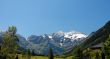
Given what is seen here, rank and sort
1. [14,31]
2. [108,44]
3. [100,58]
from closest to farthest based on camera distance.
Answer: [108,44], [14,31], [100,58]

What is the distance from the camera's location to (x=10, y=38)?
104 m

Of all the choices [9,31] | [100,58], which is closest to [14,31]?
[9,31]

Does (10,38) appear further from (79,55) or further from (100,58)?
(100,58)

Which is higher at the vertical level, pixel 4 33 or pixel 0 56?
pixel 4 33

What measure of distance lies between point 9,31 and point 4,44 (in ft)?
20.7

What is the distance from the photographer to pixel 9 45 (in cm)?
10400

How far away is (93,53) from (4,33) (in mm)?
66659

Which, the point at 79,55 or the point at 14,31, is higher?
the point at 14,31

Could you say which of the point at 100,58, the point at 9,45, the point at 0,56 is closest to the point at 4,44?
the point at 9,45

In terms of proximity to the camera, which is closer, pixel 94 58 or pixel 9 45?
pixel 9 45

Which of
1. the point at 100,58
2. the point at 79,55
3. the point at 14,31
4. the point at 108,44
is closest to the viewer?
the point at 108,44

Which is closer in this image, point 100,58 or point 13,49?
point 13,49

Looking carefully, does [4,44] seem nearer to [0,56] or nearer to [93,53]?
[0,56]

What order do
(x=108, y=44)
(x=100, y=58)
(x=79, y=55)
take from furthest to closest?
(x=100, y=58) < (x=79, y=55) < (x=108, y=44)
